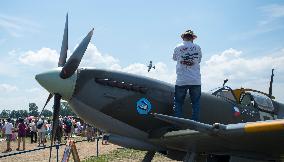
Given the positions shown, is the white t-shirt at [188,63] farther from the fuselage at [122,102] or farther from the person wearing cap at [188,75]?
the fuselage at [122,102]

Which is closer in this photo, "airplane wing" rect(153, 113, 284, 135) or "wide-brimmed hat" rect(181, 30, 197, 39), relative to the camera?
"airplane wing" rect(153, 113, 284, 135)

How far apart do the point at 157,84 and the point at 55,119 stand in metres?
2.00

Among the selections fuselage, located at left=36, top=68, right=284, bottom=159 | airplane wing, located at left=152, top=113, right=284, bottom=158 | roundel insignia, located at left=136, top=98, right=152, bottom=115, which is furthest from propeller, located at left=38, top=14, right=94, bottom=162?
airplane wing, located at left=152, top=113, right=284, bottom=158

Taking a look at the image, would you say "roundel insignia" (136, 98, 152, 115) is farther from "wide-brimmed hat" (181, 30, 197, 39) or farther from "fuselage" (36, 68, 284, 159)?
"wide-brimmed hat" (181, 30, 197, 39)

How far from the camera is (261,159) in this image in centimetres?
609

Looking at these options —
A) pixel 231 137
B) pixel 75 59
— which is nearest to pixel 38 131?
pixel 75 59

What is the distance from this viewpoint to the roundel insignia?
21.8ft

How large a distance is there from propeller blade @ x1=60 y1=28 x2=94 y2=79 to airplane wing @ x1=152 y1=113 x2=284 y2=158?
1.66m

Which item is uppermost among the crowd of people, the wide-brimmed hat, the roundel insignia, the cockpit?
the wide-brimmed hat

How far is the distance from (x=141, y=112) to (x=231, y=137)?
190 centimetres

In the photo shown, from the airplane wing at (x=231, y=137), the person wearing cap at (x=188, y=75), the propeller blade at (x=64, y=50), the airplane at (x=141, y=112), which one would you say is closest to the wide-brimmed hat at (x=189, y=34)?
the person wearing cap at (x=188, y=75)

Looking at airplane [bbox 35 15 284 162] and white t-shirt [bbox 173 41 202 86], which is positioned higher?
white t-shirt [bbox 173 41 202 86]

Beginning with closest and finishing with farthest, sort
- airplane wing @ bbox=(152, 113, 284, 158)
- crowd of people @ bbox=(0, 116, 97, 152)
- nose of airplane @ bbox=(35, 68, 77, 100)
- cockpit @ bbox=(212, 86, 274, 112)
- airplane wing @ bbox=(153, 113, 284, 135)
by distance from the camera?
1. airplane wing @ bbox=(153, 113, 284, 135)
2. airplane wing @ bbox=(152, 113, 284, 158)
3. nose of airplane @ bbox=(35, 68, 77, 100)
4. cockpit @ bbox=(212, 86, 274, 112)
5. crowd of people @ bbox=(0, 116, 97, 152)

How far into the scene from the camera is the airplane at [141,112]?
5914 mm
